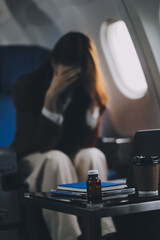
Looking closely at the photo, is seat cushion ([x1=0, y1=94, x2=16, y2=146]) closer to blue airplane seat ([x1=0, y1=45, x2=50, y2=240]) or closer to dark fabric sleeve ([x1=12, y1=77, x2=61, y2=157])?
blue airplane seat ([x1=0, y1=45, x2=50, y2=240])

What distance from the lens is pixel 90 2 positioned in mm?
3340

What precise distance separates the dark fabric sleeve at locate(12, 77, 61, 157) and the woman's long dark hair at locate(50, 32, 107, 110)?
329mm

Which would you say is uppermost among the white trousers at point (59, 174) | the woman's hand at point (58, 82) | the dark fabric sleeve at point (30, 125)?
the woman's hand at point (58, 82)

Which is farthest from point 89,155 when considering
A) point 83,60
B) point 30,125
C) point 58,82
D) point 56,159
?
point 83,60

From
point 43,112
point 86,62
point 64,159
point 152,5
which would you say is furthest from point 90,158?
point 152,5

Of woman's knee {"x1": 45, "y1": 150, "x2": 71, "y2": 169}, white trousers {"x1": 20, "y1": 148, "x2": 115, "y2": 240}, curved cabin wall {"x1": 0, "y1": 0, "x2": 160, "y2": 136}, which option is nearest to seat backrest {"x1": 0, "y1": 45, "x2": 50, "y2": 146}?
curved cabin wall {"x1": 0, "y1": 0, "x2": 160, "y2": 136}

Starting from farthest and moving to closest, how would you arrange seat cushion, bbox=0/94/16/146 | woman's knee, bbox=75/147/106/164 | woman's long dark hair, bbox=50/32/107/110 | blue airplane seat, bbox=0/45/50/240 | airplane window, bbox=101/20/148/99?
airplane window, bbox=101/20/148/99
seat cushion, bbox=0/94/16/146
woman's long dark hair, bbox=50/32/107/110
woman's knee, bbox=75/147/106/164
blue airplane seat, bbox=0/45/50/240

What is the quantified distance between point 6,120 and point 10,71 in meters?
0.40

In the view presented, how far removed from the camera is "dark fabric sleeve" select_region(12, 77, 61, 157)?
103 inches

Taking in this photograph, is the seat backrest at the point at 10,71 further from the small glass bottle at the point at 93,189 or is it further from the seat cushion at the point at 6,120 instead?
the small glass bottle at the point at 93,189

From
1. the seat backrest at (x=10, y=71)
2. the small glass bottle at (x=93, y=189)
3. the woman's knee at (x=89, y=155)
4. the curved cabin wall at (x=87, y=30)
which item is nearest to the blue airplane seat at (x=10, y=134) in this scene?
the seat backrest at (x=10, y=71)

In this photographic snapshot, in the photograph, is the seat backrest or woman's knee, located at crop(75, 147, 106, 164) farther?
the seat backrest

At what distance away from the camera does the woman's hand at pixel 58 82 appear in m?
2.75

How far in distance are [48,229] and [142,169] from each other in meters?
1.20
